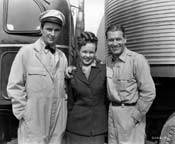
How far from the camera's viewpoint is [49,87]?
75.6 inches

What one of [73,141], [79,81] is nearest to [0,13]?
[79,81]

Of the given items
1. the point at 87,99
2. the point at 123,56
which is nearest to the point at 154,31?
the point at 123,56

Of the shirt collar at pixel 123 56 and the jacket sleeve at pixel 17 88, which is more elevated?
the shirt collar at pixel 123 56

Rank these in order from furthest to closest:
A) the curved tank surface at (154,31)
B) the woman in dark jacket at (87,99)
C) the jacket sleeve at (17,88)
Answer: the curved tank surface at (154,31)
the woman in dark jacket at (87,99)
the jacket sleeve at (17,88)

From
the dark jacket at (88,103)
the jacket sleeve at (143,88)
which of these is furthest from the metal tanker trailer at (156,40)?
the dark jacket at (88,103)

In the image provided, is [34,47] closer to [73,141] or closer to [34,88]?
[34,88]

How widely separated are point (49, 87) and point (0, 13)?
1.11 metres

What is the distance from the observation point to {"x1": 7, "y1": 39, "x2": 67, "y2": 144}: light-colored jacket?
1.89 meters

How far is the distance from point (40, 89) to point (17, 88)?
173 mm

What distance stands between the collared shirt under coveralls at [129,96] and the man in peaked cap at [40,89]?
1.38ft

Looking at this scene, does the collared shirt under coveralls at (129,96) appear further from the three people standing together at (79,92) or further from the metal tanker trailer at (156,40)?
the metal tanker trailer at (156,40)

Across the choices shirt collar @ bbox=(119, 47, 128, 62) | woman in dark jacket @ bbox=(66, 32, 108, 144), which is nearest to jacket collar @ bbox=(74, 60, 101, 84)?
woman in dark jacket @ bbox=(66, 32, 108, 144)

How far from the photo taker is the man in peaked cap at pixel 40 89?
1.89 m

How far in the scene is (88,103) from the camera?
1.98 metres
